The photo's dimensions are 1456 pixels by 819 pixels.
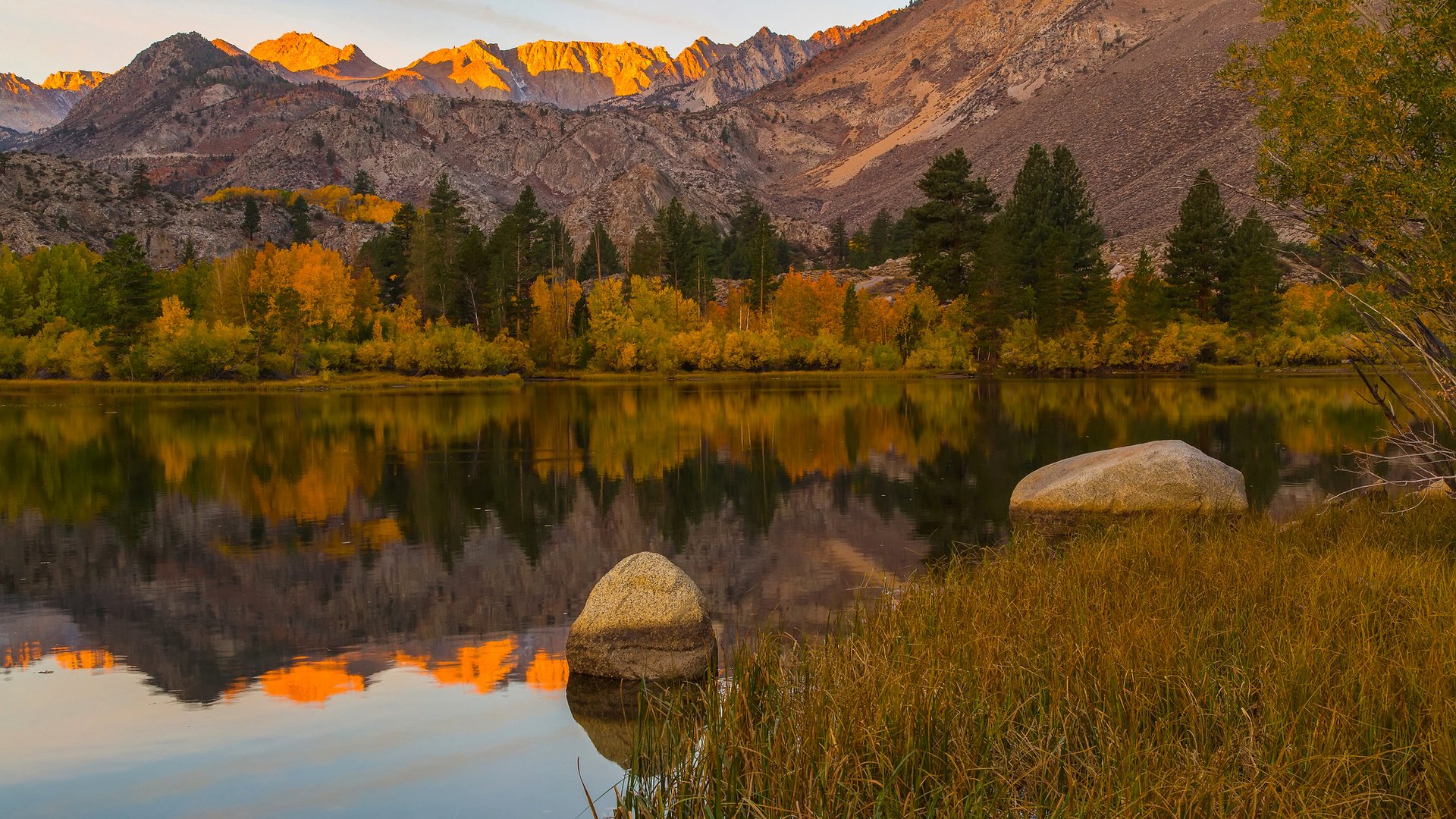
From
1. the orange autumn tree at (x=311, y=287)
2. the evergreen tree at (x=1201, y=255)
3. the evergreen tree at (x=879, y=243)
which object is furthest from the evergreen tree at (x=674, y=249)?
the evergreen tree at (x=1201, y=255)

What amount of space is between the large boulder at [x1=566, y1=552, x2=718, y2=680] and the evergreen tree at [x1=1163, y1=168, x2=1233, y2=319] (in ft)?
289

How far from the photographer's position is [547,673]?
39.1ft

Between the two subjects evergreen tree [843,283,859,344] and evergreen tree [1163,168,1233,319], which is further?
evergreen tree [843,283,859,344]

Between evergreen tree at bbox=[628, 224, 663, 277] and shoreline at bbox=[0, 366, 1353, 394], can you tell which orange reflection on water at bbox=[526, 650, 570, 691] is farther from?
evergreen tree at bbox=[628, 224, 663, 277]

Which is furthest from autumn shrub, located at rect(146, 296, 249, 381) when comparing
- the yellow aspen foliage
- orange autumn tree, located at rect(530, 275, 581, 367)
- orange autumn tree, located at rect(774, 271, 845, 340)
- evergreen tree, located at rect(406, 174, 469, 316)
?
orange autumn tree, located at rect(774, 271, 845, 340)

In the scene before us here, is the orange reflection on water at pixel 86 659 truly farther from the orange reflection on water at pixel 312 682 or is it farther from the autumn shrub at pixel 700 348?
the autumn shrub at pixel 700 348

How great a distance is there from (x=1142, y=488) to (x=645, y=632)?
37.4 ft

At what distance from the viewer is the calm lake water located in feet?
30.7

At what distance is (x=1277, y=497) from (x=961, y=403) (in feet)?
115

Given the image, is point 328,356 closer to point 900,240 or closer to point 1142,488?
point 1142,488

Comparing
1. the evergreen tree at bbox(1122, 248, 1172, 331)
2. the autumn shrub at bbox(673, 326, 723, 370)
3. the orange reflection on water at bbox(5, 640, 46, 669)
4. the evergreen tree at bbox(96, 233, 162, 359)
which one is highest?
the evergreen tree at bbox(96, 233, 162, 359)

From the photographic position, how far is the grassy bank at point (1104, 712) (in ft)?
18.6

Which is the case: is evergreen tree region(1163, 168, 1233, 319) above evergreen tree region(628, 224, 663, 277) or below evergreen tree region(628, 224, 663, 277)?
below

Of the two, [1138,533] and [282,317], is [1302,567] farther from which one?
[282,317]
